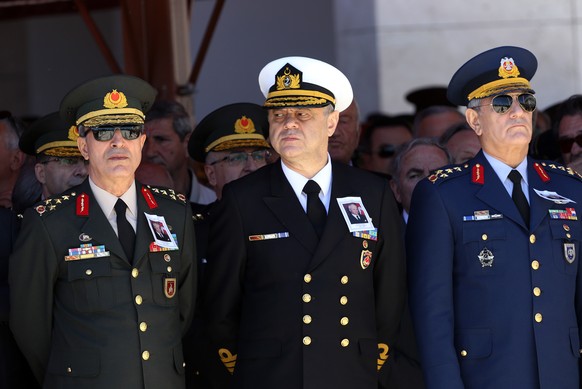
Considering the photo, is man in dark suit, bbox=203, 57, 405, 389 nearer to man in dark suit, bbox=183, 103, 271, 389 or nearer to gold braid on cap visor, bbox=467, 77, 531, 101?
gold braid on cap visor, bbox=467, 77, 531, 101

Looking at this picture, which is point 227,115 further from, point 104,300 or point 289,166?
point 104,300

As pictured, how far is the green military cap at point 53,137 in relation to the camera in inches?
183

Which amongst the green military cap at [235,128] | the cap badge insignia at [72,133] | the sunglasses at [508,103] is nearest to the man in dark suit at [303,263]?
the sunglasses at [508,103]

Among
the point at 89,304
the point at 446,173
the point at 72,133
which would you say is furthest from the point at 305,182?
the point at 72,133

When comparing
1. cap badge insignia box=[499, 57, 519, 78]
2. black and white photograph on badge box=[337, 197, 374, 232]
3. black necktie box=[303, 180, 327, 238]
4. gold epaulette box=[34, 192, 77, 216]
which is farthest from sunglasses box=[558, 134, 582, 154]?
gold epaulette box=[34, 192, 77, 216]

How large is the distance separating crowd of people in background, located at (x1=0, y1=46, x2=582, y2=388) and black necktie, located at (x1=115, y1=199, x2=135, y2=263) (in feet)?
0.38

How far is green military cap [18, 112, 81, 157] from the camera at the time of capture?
4652 mm

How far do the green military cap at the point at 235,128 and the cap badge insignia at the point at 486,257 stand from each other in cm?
146

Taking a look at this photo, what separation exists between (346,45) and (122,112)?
25.3 feet

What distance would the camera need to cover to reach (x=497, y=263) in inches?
157

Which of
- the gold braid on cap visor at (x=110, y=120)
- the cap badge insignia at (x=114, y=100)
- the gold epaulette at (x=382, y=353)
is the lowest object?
the gold epaulette at (x=382, y=353)

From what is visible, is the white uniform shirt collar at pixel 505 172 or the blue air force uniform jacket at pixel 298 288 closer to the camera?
the blue air force uniform jacket at pixel 298 288

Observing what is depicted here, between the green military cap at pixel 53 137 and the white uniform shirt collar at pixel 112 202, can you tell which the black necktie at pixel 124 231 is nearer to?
the white uniform shirt collar at pixel 112 202

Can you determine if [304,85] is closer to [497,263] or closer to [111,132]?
[111,132]
